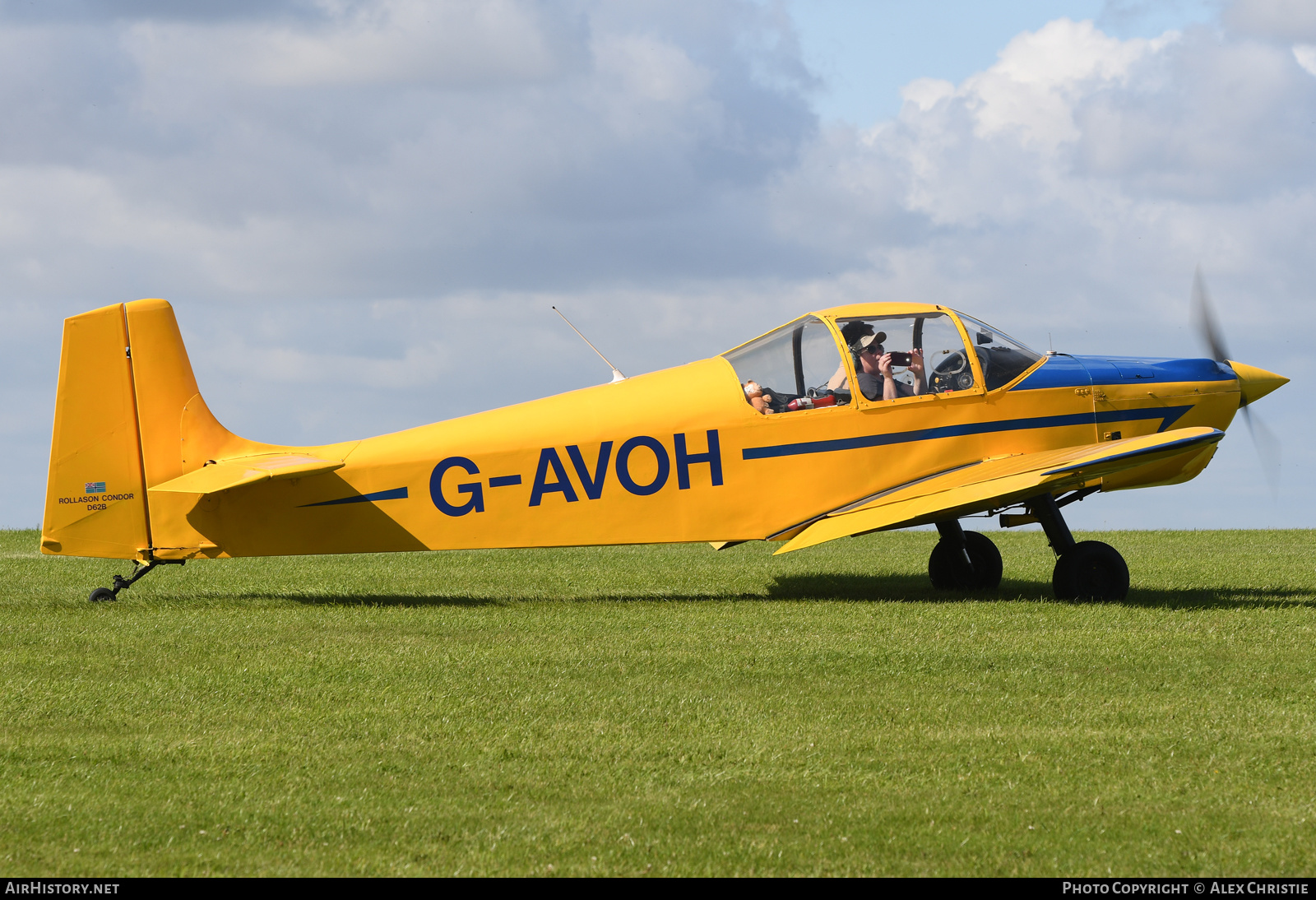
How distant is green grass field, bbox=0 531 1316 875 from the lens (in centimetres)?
441

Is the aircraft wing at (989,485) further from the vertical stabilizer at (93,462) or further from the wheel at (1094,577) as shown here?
the vertical stabilizer at (93,462)

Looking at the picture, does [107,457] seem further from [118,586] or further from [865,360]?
[865,360]

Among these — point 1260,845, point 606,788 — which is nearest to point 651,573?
point 606,788

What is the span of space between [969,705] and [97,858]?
4451 mm

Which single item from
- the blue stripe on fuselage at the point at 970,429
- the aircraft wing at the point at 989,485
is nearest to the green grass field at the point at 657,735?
the aircraft wing at the point at 989,485

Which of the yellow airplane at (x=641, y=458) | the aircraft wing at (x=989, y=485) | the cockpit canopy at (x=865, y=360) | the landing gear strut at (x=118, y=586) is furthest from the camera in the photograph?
the cockpit canopy at (x=865, y=360)

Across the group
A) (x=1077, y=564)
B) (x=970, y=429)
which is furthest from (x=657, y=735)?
(x=1077, y=564)

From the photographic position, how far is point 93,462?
10.0 metres

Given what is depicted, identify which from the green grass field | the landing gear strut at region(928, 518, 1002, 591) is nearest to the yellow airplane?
the green grass field

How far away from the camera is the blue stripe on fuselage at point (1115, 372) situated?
1072cm

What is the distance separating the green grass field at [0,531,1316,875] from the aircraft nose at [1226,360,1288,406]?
1.94 meters

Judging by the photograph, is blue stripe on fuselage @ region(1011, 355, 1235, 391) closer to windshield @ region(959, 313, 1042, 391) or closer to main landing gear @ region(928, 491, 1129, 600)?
windshield @ region(959, 313, 1042, 391)

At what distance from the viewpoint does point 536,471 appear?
992 centimetres

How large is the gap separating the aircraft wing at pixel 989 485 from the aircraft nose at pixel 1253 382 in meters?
1.87
